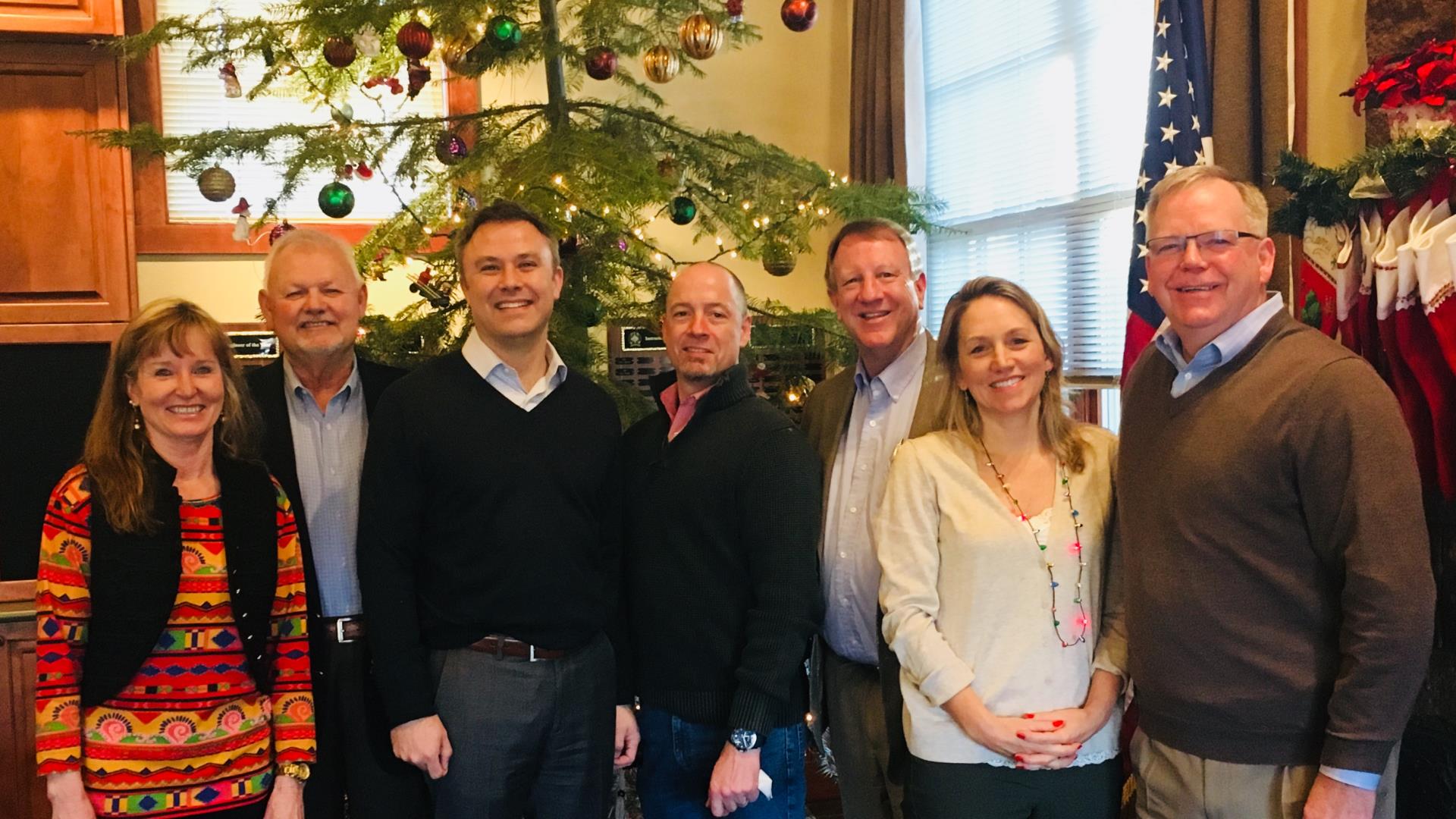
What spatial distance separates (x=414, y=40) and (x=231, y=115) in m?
1.70

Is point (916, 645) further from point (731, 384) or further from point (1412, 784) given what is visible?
point (1412, 784)

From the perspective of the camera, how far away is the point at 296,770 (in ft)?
5.90

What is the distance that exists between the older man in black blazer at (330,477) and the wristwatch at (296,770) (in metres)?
0.13

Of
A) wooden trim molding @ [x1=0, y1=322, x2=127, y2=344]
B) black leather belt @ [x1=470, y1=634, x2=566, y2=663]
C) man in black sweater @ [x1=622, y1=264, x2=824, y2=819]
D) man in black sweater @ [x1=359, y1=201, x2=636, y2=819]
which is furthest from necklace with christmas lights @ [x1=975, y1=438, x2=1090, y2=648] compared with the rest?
wooden trim molding @ [x1=0, y1=322, x2=127, y2=344]

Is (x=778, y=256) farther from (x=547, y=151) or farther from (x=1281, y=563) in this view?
(x=1281, y=563)

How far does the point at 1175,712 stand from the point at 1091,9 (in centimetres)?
242

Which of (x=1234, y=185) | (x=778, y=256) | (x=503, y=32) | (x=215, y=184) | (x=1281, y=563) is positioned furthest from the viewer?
(x=778, y=256)

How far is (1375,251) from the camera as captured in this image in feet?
5.50

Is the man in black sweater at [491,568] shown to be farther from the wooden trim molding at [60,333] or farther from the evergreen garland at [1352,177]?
the wooden trim molding at [60,333]

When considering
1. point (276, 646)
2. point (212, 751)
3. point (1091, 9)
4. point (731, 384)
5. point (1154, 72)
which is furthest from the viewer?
point (1091, 9)

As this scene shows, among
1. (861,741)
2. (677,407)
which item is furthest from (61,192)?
(861,741)

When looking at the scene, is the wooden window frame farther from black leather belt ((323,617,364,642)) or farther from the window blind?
black leather belt ((323,617,364,642))

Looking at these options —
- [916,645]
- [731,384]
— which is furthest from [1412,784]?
[731,384]

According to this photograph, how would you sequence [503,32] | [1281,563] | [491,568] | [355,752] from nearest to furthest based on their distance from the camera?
[1281,563] → [491,568] → [355,752] → [503,32]
